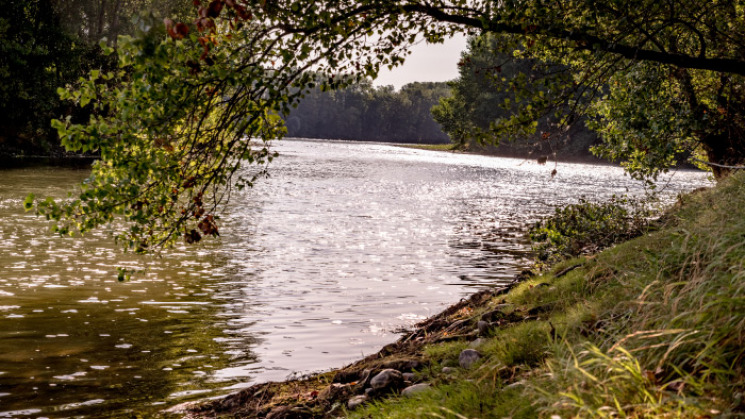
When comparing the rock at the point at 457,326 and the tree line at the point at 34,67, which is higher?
the tree line at the point at 34,67

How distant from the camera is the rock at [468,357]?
6.71 m

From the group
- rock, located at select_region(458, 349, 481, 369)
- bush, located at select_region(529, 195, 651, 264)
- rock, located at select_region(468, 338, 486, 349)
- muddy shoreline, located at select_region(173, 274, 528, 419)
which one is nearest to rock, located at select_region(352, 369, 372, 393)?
muddy shoreline, located at select_region(173, 274, 528, 419)

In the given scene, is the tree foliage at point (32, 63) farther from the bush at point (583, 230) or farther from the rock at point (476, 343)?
the rock at point (476, 343)

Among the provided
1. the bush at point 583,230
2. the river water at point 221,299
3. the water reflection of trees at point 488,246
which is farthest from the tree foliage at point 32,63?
the bush at point 583,230

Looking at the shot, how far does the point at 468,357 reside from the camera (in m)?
6.82

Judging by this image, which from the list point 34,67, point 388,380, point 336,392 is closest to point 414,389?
point 388,380

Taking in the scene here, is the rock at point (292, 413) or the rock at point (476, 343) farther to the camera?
the rock at point (476, 343)

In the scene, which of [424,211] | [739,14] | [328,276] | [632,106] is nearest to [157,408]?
[328,276]

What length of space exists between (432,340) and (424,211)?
85.6 ft

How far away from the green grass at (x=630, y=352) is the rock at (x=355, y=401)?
0.97ft

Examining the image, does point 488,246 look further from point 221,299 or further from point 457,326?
point 457,326

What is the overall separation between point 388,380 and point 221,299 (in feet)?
27.6

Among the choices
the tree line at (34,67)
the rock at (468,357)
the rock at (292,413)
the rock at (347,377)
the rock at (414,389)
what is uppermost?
the tree line at (34,67)

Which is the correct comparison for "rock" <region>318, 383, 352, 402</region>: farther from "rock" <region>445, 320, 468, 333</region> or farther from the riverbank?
"rock" <region>445, 320, 468, 333</region>
